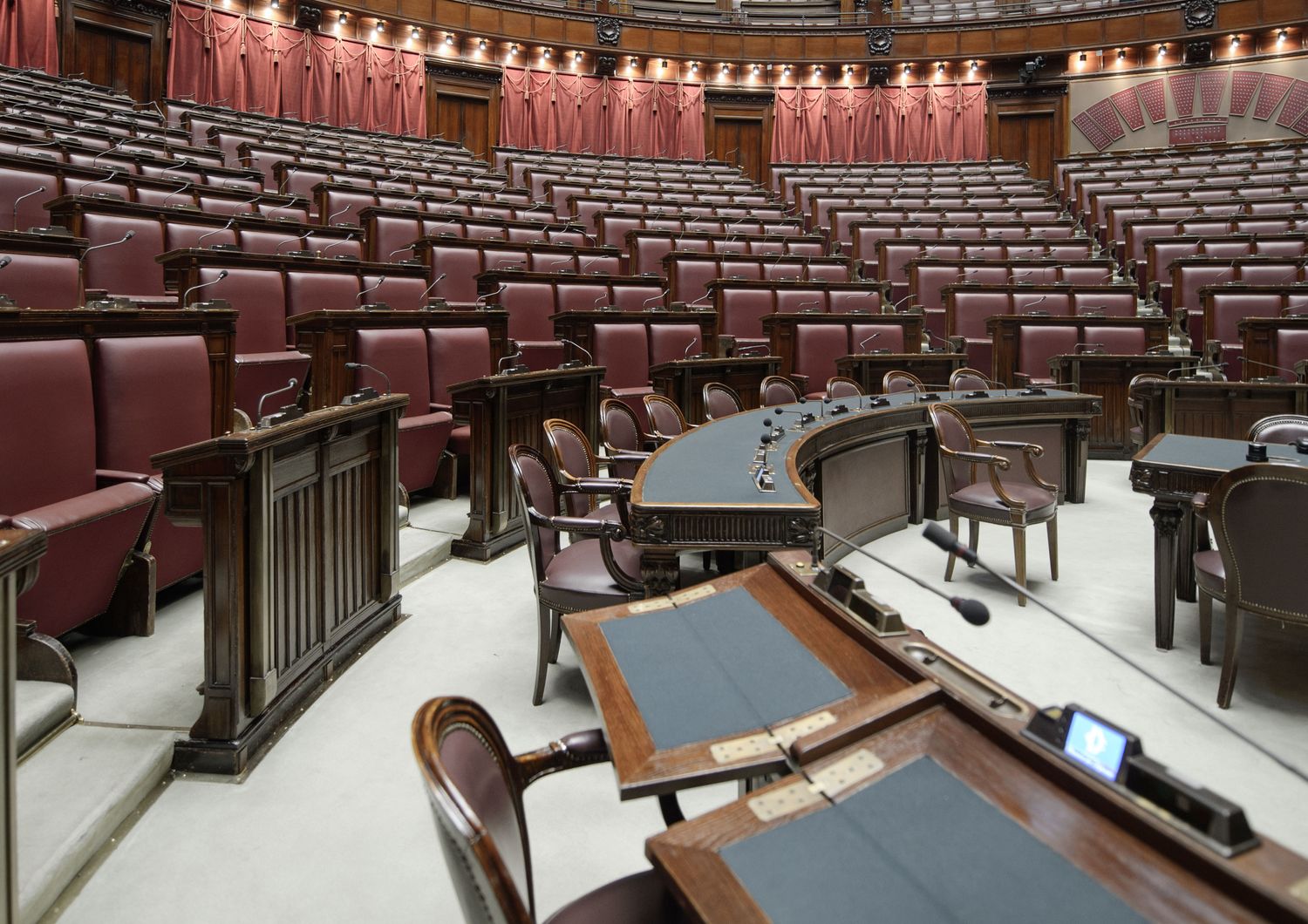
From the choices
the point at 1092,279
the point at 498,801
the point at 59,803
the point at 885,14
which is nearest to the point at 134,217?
the point at 59,803

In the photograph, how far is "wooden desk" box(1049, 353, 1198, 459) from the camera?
319 cm

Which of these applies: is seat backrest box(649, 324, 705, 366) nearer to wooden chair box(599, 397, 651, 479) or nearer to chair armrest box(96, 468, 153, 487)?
wooden chair box(599, 397, 651, 479)

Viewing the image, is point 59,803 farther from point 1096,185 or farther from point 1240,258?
point 1096,185

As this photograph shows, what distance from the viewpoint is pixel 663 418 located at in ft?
7.07

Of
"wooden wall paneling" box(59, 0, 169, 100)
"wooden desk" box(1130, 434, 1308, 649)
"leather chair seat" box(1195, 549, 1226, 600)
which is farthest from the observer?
"wooden wall paneling" box(59, 0, 169, 100)

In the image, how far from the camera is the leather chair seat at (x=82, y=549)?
1.10m

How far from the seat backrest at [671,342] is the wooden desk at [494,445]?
3.21ft

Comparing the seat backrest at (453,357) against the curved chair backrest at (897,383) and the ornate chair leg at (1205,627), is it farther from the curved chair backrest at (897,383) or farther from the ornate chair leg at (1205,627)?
the ornate chair leg at (1205,627)

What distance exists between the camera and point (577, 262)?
3.90 metres

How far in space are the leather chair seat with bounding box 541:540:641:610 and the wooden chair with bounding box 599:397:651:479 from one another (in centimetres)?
34

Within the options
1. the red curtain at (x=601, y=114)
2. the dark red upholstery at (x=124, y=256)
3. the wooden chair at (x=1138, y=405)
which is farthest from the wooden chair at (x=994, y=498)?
the red curtain at (x=601, y=114)

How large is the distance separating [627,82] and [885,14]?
268 centimetres

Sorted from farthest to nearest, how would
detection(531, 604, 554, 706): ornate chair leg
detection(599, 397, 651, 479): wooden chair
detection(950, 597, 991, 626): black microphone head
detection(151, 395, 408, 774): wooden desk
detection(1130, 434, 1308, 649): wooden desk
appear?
detection(599, 397, 651, 479): wooden chair → detection(1130, 434, 1308, 649): wooden desk → detection(531, 604, 554, 706): ornate chair leg → detection(151, 395, 408, 774): wooden desk → detection(950, 597, 991, 626): black microphone head

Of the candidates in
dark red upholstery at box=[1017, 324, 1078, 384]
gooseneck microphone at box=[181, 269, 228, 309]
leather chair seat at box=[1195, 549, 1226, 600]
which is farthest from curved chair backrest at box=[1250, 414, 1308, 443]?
gooseneck microphone at box=[181, 269, 228, 309]
